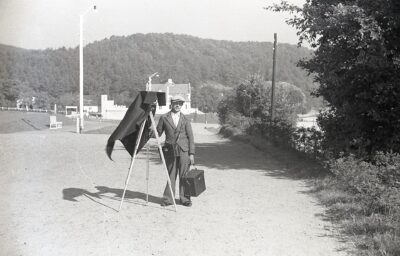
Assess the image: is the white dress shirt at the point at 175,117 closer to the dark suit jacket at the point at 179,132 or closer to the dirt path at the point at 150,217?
the dark suit jacket at the point at 179,132

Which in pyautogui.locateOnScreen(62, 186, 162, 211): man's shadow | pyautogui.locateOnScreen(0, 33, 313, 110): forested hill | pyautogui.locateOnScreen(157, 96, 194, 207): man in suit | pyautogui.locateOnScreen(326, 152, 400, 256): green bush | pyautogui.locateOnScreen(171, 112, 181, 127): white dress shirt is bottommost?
pyautogui.locateOnScreen(62, 186, 162, 211): man's shadow

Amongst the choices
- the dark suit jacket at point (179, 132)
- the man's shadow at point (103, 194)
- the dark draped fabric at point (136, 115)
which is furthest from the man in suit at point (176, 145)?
the man's shadow at point (103, 194)

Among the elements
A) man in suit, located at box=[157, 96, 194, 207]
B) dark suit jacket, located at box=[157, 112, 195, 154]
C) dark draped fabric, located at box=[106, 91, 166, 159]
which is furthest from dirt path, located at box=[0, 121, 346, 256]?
dark draped fabric, located at box=[106, 91, 166, 159]

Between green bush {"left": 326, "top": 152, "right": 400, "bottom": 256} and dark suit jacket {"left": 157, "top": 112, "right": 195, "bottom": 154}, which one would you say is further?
dark suit jacket {"left": 157, "top": 112, "right": 195, "bottom": 154}

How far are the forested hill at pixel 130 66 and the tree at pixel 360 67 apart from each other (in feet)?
281

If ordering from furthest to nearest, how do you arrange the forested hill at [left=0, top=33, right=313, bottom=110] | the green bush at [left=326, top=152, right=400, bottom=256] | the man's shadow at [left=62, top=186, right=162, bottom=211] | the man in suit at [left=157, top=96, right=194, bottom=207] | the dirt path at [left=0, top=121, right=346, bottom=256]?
the forested hill at [left=0, top=33, right=313, bottom=110] → the man's shadow at [left=62, top=186, right=162, bottom=211] → the man in suit at [left=157, top=96, right=194, bottom=207] → the green bush at [left=326, top=152, right=400, bottom=256] → the dirt path at [left=0, top=121, right=346, bottom=256]

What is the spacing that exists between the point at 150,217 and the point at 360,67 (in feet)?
24.0

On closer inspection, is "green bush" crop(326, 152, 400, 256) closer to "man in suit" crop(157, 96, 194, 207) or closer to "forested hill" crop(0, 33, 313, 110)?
"man in suit" crop(157, 96, 194, 207)

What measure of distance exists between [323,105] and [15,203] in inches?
414

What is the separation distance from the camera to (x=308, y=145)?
60.6 ft

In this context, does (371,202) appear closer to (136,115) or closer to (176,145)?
(176,145)

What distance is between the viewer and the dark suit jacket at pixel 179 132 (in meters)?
8.30

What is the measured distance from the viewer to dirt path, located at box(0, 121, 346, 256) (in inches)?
237

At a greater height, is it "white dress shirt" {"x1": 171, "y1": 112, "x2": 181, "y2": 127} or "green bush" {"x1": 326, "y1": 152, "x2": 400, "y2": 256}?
"white dress shirt" {"x1": 171, "y1": 112, "x2": 181, "y2": 127}
